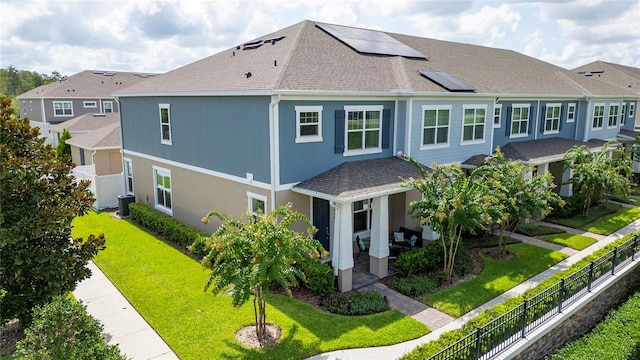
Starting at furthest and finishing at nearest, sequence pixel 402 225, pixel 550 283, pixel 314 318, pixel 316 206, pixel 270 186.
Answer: pixel 402 225 → pixel 316 206 → pixel 270 186 → pixel 550 283 → pixel 314 318

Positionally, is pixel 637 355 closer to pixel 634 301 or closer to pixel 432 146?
pixel 634 301

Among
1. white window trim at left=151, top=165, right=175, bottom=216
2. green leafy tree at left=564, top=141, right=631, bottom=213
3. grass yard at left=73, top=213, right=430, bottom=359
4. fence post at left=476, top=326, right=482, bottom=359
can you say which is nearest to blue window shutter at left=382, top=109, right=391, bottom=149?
grass yard at left=73, top=213, right=430, bottom=359

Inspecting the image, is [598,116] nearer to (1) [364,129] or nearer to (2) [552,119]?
(2) [552,119]

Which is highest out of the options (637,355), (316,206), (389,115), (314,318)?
(389,115)

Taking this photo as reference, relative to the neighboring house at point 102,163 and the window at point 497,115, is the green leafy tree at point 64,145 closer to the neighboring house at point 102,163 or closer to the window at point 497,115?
the neighboring house at point 102,163

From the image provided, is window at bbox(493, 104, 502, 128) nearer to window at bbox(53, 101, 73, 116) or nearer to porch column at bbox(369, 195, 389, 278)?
porch column at bbox(369, 195, 389, 278)

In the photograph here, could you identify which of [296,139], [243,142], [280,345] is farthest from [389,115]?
[280,345]

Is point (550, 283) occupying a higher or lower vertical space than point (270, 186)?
lower
